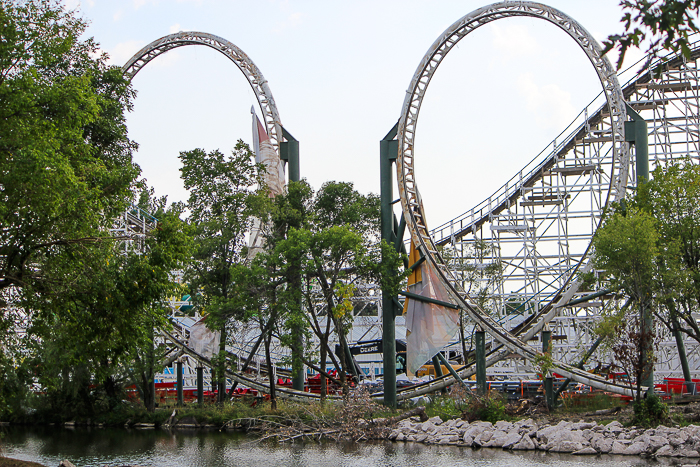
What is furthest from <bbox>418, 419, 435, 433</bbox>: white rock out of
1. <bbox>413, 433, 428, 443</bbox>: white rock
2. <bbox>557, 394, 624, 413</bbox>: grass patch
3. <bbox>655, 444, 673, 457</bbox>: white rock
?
<bbox>655, 444, 673, 457</bbox>: white rock

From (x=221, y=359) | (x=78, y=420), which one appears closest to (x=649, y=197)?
(x=221, y=359)

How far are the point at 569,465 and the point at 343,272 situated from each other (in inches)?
376

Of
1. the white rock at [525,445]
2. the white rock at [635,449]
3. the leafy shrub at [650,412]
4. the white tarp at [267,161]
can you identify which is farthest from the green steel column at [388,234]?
the white rock at [635,449]

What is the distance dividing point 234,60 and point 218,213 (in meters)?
5.48

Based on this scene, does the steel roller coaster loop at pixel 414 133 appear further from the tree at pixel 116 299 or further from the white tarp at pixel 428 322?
the tree at pixel 116 299

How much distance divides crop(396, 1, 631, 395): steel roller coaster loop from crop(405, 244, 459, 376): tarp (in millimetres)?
502

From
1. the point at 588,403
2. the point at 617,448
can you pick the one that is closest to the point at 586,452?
the point at 617,448

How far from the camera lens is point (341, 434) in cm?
1767

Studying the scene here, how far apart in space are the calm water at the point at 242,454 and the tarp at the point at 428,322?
504 centimetres

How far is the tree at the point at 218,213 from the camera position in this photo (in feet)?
71.9

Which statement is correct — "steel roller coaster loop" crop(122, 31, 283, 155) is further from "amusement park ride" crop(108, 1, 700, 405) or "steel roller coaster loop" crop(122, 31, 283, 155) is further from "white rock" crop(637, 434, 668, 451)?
"white rock" crop(637, 434, 668, 451)

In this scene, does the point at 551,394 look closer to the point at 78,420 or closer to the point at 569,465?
the point at 569,465

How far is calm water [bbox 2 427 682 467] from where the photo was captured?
1382 cm

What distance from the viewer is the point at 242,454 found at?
15.6m
